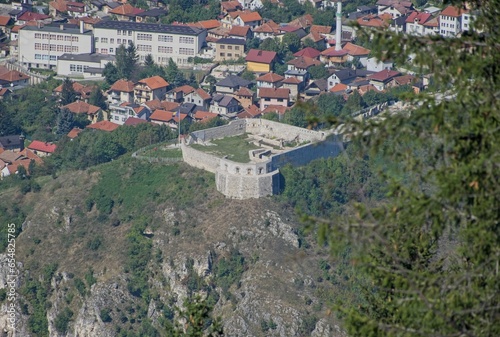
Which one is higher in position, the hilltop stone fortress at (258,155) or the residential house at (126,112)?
the hilltop stone fortress at (258,155)

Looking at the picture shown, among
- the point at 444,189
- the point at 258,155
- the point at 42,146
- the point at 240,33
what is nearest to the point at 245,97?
the point at 240,33

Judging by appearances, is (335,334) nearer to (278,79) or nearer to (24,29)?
(278,79)

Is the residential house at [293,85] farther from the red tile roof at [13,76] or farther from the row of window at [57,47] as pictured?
the red tile roof at [13,76]

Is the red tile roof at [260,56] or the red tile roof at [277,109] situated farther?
the red tile roof at [260,56]

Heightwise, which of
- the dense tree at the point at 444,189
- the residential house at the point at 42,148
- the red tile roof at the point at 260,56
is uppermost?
the dense tree at the point at 444,189

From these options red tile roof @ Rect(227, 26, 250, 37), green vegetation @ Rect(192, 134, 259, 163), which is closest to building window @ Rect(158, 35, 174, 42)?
red tile roof @ Rect(227, 26, 250, 37)

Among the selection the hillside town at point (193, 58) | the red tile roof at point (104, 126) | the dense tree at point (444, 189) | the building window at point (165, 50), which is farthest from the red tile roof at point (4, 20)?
the dense tree at point (444, 189)

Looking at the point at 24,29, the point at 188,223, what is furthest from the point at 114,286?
the point at 24,29

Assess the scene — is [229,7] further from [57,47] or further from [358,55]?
[358,55]
